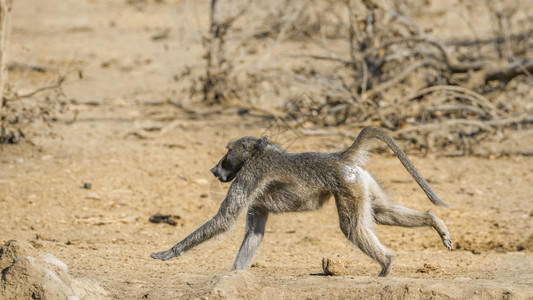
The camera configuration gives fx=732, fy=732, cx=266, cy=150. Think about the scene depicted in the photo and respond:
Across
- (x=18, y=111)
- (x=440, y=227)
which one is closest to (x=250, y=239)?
(x=440, y=227)

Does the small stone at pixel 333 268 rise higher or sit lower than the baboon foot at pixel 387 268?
lower

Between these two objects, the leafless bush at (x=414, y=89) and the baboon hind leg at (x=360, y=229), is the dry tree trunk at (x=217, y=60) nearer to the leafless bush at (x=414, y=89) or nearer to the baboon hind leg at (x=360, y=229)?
the leafless bush at (x=414, y=89)

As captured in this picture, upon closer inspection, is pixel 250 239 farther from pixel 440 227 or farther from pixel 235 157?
pixel 440 227

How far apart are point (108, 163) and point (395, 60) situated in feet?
14.6

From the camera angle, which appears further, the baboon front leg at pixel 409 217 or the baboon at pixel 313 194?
the baboon front leg at pixel 409 217

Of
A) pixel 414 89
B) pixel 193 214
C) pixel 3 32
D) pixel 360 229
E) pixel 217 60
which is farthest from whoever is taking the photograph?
pixel 217 60

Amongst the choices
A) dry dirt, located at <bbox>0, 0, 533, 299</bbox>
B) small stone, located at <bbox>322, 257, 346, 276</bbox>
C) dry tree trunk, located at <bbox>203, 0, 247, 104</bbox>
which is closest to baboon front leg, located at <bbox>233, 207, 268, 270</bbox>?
dry dirt, located at <bbox>0, 0, 533, 299</bbox>

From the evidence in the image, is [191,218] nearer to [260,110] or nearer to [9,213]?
[9,213]

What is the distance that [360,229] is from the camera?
16.5ft

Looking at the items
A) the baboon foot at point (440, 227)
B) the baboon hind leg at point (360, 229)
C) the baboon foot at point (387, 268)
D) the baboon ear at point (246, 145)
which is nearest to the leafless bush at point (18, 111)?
the baboon ear at point (246, 145)

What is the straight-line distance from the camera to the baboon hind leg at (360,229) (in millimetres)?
5020

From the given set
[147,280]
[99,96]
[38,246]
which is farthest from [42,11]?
[147,280]

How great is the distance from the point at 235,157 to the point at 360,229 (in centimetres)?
116

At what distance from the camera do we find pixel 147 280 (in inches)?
206
